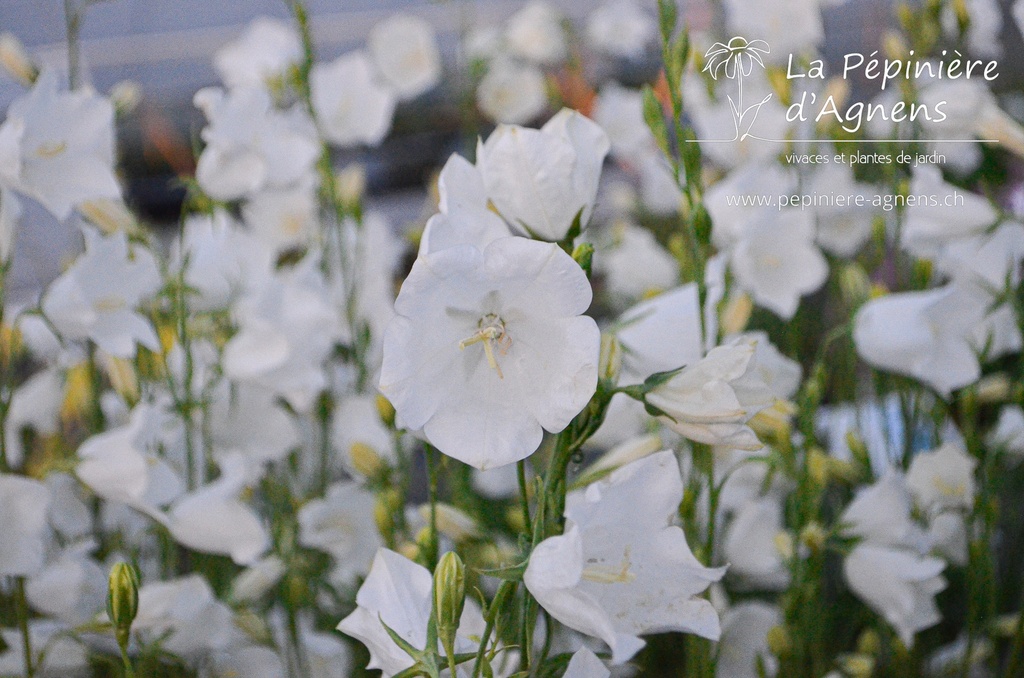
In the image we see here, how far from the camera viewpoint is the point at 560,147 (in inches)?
27.9

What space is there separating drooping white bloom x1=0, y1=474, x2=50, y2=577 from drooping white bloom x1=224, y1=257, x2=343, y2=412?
265mm

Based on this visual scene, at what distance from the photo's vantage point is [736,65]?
1412 mm

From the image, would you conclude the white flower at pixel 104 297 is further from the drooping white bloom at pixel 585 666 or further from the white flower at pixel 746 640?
the white flower at pixel 746 640

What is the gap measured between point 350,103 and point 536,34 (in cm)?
65

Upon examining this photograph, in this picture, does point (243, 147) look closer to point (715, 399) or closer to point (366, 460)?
point (366, 460)

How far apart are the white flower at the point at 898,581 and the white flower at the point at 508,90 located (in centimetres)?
139

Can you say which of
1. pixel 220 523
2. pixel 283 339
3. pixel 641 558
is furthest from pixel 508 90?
pixel 641 558

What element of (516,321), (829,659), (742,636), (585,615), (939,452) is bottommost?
(829,659)

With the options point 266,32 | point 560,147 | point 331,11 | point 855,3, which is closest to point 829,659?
point 560,147

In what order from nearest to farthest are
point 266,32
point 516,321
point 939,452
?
point 516,321 < point 939,452 < point 266,32

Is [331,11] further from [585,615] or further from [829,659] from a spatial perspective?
[585,615]

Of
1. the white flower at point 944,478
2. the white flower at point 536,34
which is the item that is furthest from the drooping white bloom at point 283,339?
the white flower at point 536,34

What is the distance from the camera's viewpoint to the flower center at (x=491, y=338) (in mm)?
661

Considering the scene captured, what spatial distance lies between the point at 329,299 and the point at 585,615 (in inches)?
31.6
